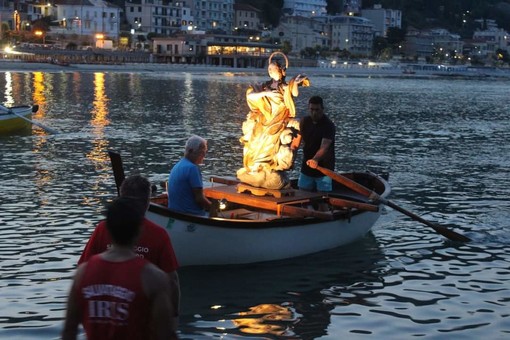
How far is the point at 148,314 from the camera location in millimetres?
5816

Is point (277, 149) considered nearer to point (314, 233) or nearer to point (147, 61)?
point (314, 233)

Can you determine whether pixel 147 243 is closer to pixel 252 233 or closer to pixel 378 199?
pixel 252 233

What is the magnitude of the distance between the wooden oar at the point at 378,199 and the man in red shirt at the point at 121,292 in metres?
10.1

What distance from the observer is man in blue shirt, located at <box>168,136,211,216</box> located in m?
12.3

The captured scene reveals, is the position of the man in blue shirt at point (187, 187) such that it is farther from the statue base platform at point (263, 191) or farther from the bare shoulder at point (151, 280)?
the bare shoulder at point (151, 280)

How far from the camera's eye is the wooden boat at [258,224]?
13242mm

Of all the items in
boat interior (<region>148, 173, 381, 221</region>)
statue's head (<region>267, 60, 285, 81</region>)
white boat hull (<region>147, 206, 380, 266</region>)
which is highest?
statue's head (<region>267, 60, 285, 81</region>)

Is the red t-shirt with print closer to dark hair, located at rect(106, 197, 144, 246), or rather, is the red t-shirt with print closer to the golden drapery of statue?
dark hair, located at rect(106, 197, 144, 246)

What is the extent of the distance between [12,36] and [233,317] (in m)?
168

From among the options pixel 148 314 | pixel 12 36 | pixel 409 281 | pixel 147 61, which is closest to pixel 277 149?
pixel 409 281

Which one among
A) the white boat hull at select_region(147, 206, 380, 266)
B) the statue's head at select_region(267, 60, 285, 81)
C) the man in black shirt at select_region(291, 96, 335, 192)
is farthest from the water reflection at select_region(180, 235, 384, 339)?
the statue's head at select_region(267, 60, 285, 81)

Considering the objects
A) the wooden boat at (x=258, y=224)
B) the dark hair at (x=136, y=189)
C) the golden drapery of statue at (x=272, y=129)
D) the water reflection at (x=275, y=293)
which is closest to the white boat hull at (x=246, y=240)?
the wooden boat at (x=258, y=224)

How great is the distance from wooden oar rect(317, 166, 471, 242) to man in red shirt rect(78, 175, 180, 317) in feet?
28.9

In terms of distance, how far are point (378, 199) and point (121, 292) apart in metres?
10.9
